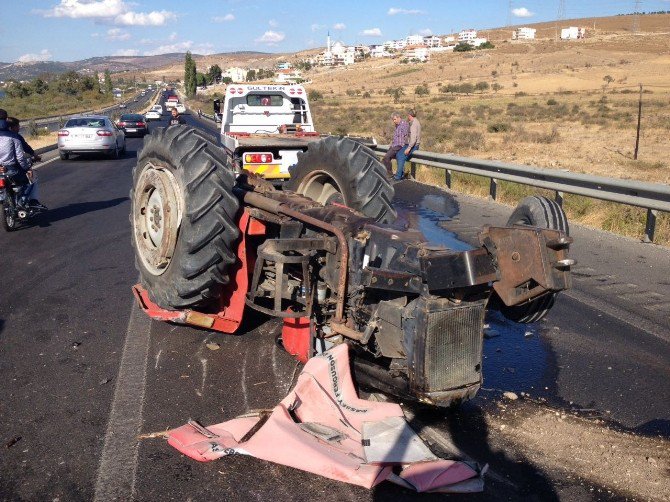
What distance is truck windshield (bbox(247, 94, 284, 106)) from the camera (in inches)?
579

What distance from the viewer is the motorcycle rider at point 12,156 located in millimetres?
10070

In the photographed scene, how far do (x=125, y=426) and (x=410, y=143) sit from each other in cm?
1301

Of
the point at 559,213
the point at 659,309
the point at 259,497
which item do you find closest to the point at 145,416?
the point at 259,497

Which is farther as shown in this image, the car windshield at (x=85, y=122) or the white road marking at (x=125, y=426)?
the car windshield at (x=85, y=122)

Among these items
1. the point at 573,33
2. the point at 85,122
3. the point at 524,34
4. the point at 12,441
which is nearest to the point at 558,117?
the point at 85,122

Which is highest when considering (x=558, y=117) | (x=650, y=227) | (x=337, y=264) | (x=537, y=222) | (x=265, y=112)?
(x=265, y=112)

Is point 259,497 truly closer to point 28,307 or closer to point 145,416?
point 145,416

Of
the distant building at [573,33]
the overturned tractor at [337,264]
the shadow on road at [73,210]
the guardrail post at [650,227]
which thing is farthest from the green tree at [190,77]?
the overturned tractor at [337,264]

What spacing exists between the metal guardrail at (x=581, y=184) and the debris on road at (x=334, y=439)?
6386 millimetres

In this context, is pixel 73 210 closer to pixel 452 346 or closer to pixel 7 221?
pixel 7 221

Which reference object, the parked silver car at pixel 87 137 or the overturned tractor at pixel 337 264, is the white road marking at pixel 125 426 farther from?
the parked silver car at pixel 87 137

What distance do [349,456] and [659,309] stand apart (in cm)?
433

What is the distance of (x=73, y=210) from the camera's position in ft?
39.9

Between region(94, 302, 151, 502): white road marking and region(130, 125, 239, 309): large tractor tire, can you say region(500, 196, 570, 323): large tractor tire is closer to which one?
region(130, 125, 239, 309): large tractor tire
